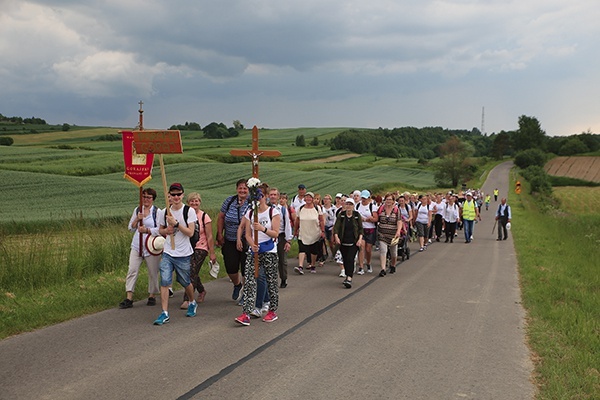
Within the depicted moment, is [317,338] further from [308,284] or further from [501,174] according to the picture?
[501,174]

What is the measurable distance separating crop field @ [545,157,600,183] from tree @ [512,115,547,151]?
3054 centimetres

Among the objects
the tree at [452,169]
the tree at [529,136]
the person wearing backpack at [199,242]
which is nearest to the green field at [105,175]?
the tree at [452,169]

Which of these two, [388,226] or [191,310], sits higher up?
[388,226]

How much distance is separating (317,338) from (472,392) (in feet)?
7.69

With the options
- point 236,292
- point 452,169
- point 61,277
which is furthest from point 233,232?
point 452,169

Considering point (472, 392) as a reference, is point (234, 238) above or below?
above

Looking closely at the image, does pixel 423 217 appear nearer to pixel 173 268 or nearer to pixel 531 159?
pixel 173 268

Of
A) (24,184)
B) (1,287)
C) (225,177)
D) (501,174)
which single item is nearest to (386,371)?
(1,287)

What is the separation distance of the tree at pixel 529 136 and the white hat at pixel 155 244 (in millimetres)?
144385

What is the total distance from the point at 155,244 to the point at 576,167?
103 metres

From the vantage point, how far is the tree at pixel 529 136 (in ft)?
465

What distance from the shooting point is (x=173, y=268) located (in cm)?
834

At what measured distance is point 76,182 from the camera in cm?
3672

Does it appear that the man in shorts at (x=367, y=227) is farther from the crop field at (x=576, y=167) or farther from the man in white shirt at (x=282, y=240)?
the crop field at (x=576, y=167)
